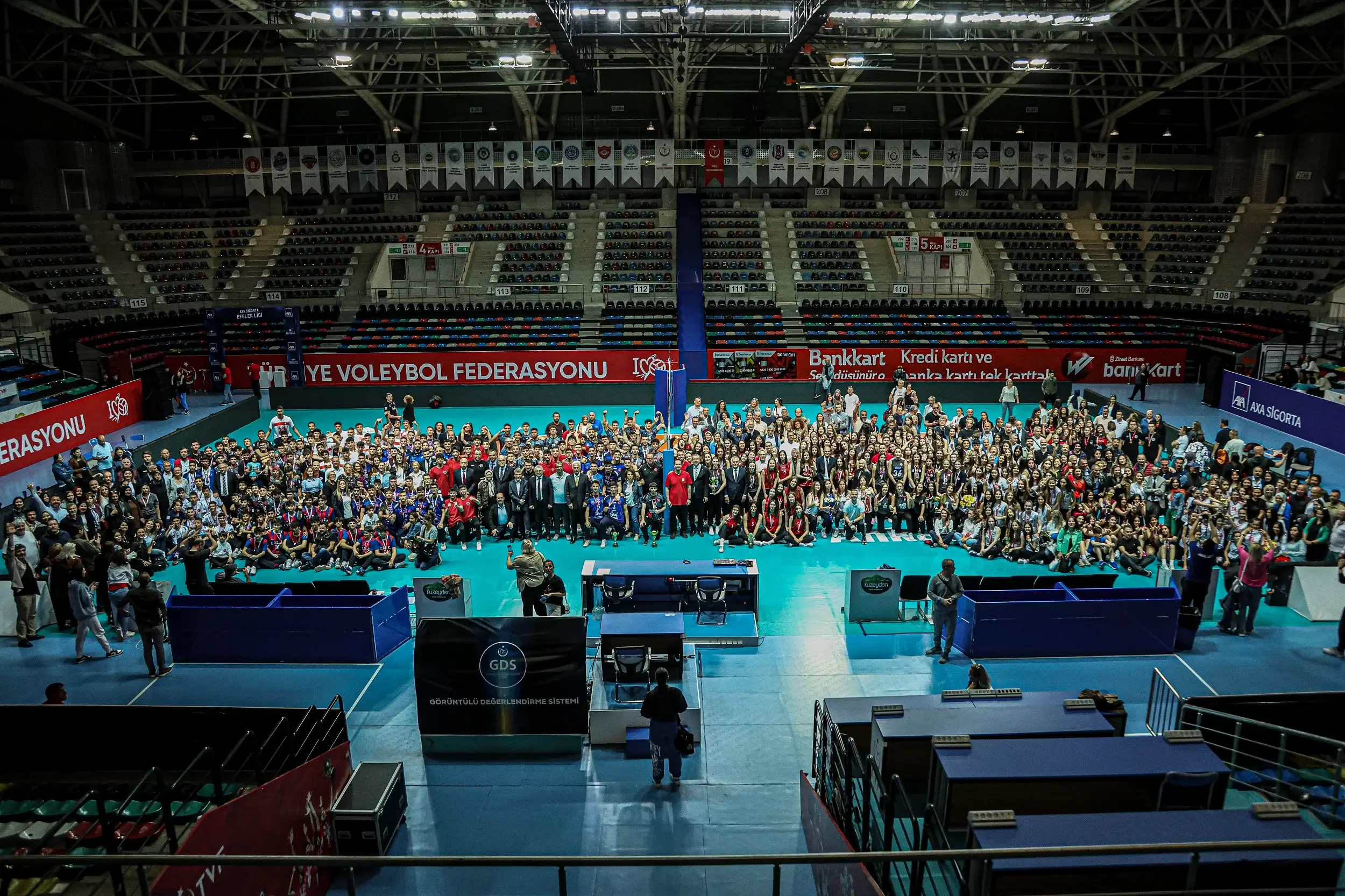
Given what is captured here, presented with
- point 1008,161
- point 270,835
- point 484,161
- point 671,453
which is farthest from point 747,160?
point 270,835

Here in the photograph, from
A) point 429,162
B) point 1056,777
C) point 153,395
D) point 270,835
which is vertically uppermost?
point 429,162

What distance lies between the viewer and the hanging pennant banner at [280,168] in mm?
37344

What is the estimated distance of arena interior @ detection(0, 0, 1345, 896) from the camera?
8.62 metres

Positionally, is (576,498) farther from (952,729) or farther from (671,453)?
(952,729)

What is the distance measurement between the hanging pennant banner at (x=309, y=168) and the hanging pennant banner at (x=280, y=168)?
0.55 meters

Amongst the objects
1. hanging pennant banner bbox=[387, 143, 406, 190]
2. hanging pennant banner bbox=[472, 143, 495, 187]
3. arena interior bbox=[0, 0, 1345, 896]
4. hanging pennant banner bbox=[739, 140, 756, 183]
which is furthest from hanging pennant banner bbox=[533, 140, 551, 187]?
hanging pennant banner bbox=[739, 140, 756, 183]

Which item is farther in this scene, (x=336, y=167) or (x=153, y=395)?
(x=336, y=167)

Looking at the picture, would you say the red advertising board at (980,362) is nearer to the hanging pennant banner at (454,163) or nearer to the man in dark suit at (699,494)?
the hanging pennant banner at (454,163)

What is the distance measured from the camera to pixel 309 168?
38000 mm

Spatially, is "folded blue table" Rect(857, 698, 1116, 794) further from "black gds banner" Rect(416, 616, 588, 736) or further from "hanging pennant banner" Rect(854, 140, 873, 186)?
"hanging pennant banner" Rect(854, 140, 873, 186)

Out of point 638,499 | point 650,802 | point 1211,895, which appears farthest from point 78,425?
point 1211,895

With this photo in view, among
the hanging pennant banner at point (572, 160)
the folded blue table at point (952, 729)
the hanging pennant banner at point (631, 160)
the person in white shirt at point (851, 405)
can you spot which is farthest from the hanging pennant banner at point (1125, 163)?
the folded blue table at point (952, 729)

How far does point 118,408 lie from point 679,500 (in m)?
20.1

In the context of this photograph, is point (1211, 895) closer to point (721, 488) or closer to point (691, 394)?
point (721, 488)
